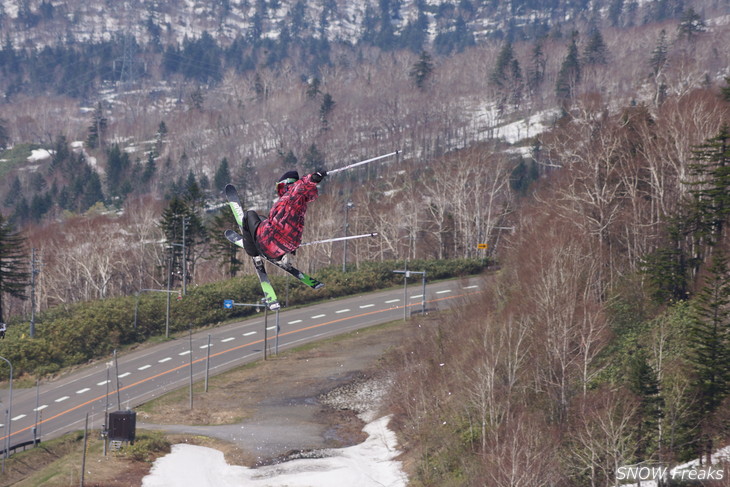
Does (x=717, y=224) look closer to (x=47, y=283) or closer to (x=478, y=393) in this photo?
(x=478, y=393)

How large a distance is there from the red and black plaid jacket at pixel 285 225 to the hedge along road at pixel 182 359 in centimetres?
4064

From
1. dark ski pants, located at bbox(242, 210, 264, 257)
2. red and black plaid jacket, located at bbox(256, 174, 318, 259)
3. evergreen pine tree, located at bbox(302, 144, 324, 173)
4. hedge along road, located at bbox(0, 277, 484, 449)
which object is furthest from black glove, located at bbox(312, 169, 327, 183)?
evergreen pine tree, located at bbox(302, 144, 324, 173)

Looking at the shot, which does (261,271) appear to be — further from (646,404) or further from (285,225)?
(646,404)

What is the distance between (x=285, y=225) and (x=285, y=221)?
136 millimetres

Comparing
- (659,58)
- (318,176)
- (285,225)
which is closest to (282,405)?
(285,225)

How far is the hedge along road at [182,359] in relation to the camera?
79312 millimetres

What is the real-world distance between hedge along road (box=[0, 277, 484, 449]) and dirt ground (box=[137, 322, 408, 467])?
2600mm

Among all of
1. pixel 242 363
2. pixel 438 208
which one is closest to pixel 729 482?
pixel 242 363

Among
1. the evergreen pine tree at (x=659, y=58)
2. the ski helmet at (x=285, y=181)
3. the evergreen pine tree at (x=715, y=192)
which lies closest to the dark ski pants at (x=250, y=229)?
the ski helmet at (x=285, y=181)

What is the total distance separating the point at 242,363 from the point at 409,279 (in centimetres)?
2804

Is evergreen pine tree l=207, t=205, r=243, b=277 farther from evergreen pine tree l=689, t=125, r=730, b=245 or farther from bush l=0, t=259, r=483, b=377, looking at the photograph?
evergreen pine tree l=689, t=125, r=730, b=245

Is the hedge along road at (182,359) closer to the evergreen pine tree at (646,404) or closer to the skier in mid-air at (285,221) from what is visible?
the evergreen pine tree at (646,404)

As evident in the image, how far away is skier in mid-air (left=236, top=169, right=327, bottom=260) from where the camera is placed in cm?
3269

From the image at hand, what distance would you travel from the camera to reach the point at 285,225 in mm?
33281
